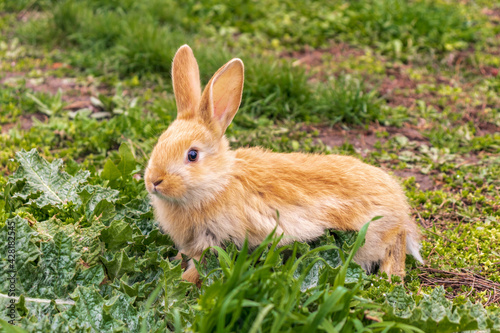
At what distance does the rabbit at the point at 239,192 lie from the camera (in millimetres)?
3531

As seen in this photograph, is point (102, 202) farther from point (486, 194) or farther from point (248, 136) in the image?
point (486, 194)

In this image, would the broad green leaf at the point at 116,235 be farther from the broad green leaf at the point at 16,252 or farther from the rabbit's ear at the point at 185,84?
the rabbit's ear at the point at 185,84

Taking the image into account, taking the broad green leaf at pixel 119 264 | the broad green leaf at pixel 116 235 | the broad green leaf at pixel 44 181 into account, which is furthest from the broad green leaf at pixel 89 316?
the broad green leaf at pixel 44 181

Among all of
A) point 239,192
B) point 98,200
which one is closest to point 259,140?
point 239,192

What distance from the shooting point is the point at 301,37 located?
25.9 feet

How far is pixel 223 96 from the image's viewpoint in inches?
148

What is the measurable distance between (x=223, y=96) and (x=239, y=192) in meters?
0.71

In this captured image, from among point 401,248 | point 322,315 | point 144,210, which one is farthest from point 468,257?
point 144,210

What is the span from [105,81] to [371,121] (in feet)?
11.2

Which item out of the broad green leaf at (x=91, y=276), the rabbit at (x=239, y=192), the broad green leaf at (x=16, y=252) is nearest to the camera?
the broad green leaf at (x=16, y=252)

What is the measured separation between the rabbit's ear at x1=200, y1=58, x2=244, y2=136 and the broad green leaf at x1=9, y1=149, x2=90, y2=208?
120 centimetres

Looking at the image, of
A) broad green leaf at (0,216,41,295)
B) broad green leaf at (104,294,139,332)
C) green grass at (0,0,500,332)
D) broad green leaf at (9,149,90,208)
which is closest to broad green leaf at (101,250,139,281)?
green grass at (0,0,500,332)

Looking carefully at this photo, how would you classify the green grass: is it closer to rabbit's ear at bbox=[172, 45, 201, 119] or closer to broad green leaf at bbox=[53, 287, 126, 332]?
broad green leaf at bbox=[53, 287, 126, 332]

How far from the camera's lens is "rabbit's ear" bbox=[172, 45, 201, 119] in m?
3.85
